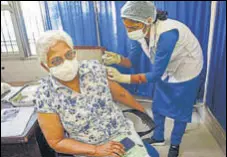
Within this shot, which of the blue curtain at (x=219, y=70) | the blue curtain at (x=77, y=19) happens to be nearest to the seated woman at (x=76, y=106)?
the blue curtain at (x=219, y=70)

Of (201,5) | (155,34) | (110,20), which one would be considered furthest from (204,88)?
(110,20)

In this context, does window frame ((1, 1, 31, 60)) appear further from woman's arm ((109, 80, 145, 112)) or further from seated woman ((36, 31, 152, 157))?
woman's arm ((109, 80, 145, 112))

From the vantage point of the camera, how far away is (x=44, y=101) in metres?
0.92

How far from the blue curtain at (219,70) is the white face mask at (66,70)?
1.00 meters

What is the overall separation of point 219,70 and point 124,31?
0.83m

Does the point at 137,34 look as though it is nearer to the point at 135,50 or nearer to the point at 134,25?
the point at 134,25

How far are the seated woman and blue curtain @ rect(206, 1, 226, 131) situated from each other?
2.59ft

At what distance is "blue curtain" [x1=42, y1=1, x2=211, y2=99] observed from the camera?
1.65 metres

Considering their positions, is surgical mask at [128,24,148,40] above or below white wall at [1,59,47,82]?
above

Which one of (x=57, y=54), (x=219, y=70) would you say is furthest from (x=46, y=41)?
(x=219, y=70)

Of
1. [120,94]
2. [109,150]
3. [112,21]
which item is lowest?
[109,150]

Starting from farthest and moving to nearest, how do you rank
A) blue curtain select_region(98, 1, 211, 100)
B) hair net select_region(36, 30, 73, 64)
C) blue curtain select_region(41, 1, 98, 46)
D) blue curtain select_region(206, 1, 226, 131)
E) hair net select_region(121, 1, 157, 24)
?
blue curtain select_region(41, 1, 98, 46) < blue curtain select_region(98, 1, 211, 100) < blue curtain select_region(206, 1, 226, 131) < hair net select_region(121, 1, 157, 24) < hair net select_region(36, 30, 73, 64)

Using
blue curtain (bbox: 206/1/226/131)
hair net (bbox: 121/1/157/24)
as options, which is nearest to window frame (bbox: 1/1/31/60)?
hair net (bbox: 121/1/157/24)

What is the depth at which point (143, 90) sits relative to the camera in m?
1.93
